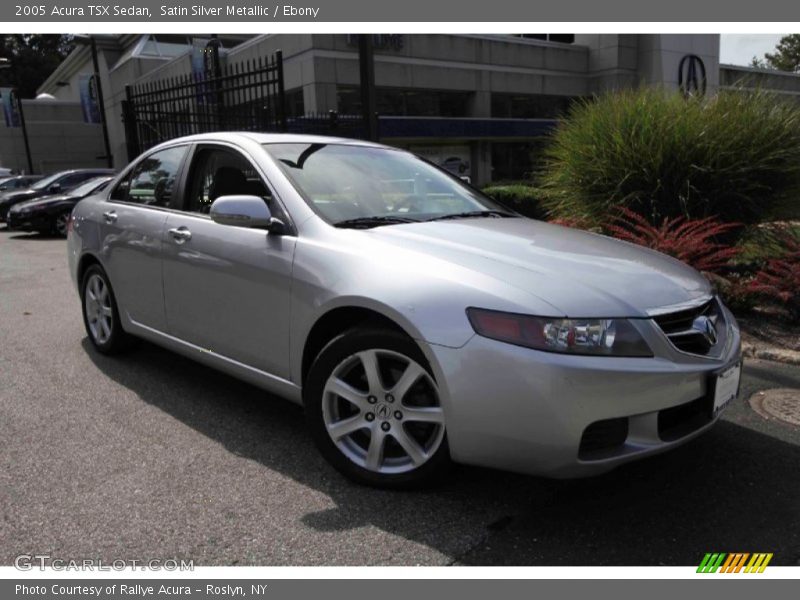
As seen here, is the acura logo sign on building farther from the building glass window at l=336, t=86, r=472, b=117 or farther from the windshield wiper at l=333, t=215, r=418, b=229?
the windshield wiper at l=333, t=215, r=418, b=229

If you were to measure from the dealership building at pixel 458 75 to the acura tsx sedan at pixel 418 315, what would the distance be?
2052 cm

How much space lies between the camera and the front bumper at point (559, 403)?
98.0 inches

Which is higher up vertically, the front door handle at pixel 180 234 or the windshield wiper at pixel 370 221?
the windshield wiper at pixel 370 221

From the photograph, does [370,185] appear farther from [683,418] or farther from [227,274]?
[683,418]

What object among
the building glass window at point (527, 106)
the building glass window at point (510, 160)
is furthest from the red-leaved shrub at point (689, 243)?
the building glass window at point (527, 106)

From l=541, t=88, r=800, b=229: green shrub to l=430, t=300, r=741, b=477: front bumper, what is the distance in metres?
4.56

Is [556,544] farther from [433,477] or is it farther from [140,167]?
[140,167]

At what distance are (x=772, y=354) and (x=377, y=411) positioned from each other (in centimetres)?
345

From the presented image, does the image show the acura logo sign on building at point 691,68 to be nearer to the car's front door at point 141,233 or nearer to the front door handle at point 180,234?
the car's front door at point 141,233

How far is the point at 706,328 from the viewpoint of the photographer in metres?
2.92

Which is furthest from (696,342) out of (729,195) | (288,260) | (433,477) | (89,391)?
(729,195)

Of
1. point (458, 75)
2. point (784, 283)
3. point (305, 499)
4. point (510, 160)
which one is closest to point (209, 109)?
point (784, 283)

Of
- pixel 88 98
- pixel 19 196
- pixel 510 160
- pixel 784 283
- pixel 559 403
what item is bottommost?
pixel 784 283

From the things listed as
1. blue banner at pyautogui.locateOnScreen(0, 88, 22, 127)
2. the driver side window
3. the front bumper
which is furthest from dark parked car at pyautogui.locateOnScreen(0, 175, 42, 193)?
the front bumper
